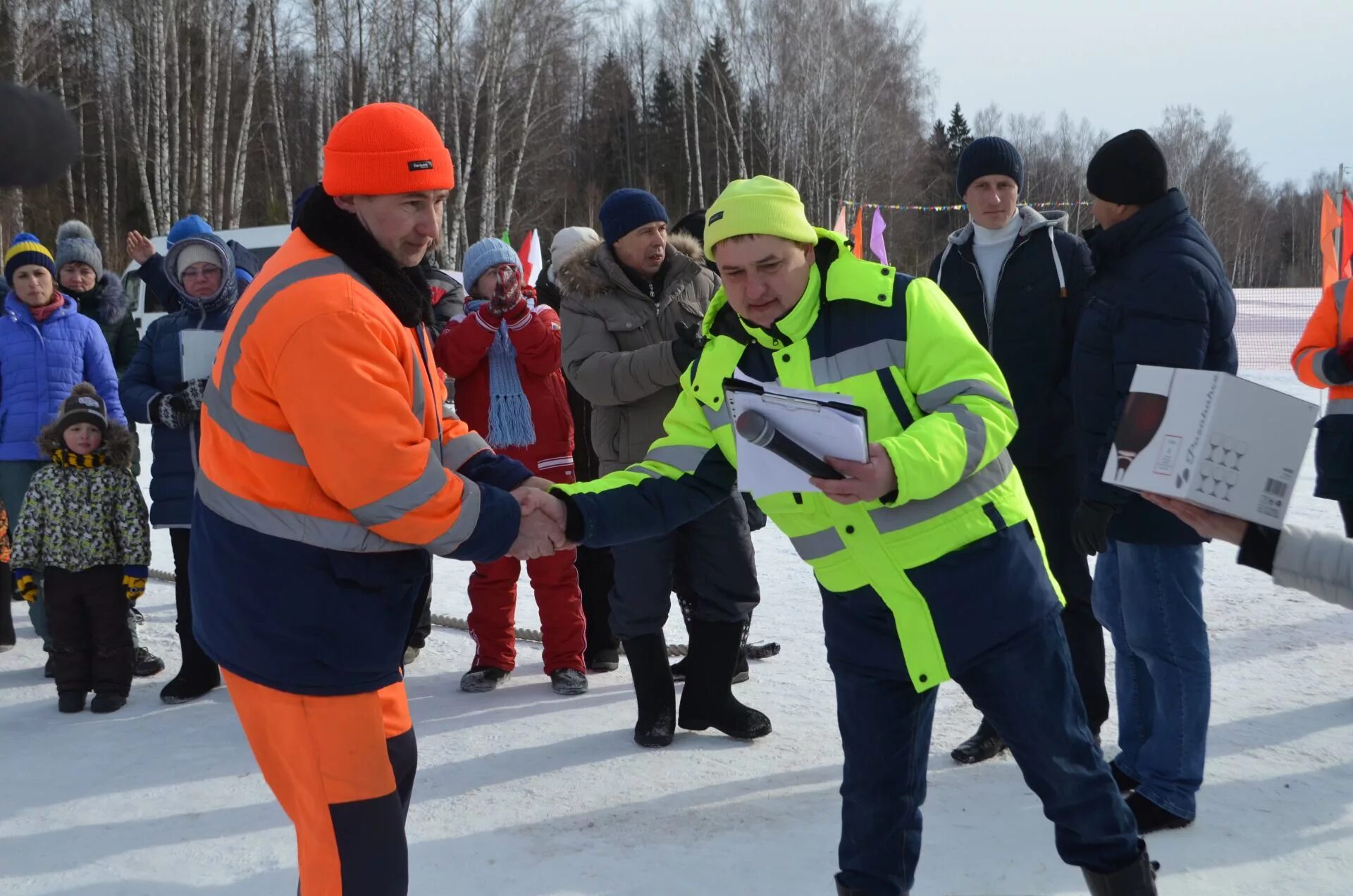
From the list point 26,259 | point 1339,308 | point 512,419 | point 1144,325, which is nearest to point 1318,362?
point 1339,308

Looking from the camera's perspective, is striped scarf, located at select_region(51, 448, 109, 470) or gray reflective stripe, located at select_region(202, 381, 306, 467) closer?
gray reflective stripe, located at select_region(202, 381, 306, 467)

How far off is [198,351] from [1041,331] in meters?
2.99

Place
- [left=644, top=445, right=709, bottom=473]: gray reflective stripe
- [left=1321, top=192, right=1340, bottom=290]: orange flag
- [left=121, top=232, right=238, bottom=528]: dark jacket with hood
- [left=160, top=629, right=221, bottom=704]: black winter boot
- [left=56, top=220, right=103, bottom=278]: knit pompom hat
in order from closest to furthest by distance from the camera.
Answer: [left=644, top=445, right=709, bottom=473]: gray reflective stripe < [left=121, top=232, right=238, bottom=528]: dark jacket with hood < [left=160, top=629, right=221, bottom=704]: black winter boot < [left=56, top=220, right=103, bottom=278]: knit pompom hat < [left=1321, top=192, right=1340, bottom=290]: orange flag

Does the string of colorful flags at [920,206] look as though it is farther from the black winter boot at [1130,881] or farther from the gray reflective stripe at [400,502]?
the gray reflective stripe at [400,502]

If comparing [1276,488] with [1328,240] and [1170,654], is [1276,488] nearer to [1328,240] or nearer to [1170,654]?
[1170,654]

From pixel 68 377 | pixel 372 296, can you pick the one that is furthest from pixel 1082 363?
pixel 68 377

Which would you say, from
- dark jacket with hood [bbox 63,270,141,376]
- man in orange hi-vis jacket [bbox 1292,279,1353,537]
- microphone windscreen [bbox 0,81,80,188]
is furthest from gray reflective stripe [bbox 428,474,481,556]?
dark jacket with hood [bbox 63,270,141,376]

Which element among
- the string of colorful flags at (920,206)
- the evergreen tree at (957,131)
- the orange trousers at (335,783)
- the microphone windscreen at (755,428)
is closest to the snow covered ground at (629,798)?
the orange trousers at (335,783)

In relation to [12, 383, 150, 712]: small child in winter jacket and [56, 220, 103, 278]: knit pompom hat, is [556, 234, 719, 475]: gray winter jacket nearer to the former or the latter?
[12, 383, 150, 712]: small child in winter jacket

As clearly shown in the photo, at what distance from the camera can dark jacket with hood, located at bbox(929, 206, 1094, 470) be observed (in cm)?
394

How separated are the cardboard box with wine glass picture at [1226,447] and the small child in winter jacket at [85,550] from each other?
13.7ft

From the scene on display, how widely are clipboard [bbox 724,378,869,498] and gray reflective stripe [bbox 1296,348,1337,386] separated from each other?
3.25 meters

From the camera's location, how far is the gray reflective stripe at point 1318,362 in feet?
15.1

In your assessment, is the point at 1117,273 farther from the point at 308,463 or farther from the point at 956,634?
the point at 308,463
